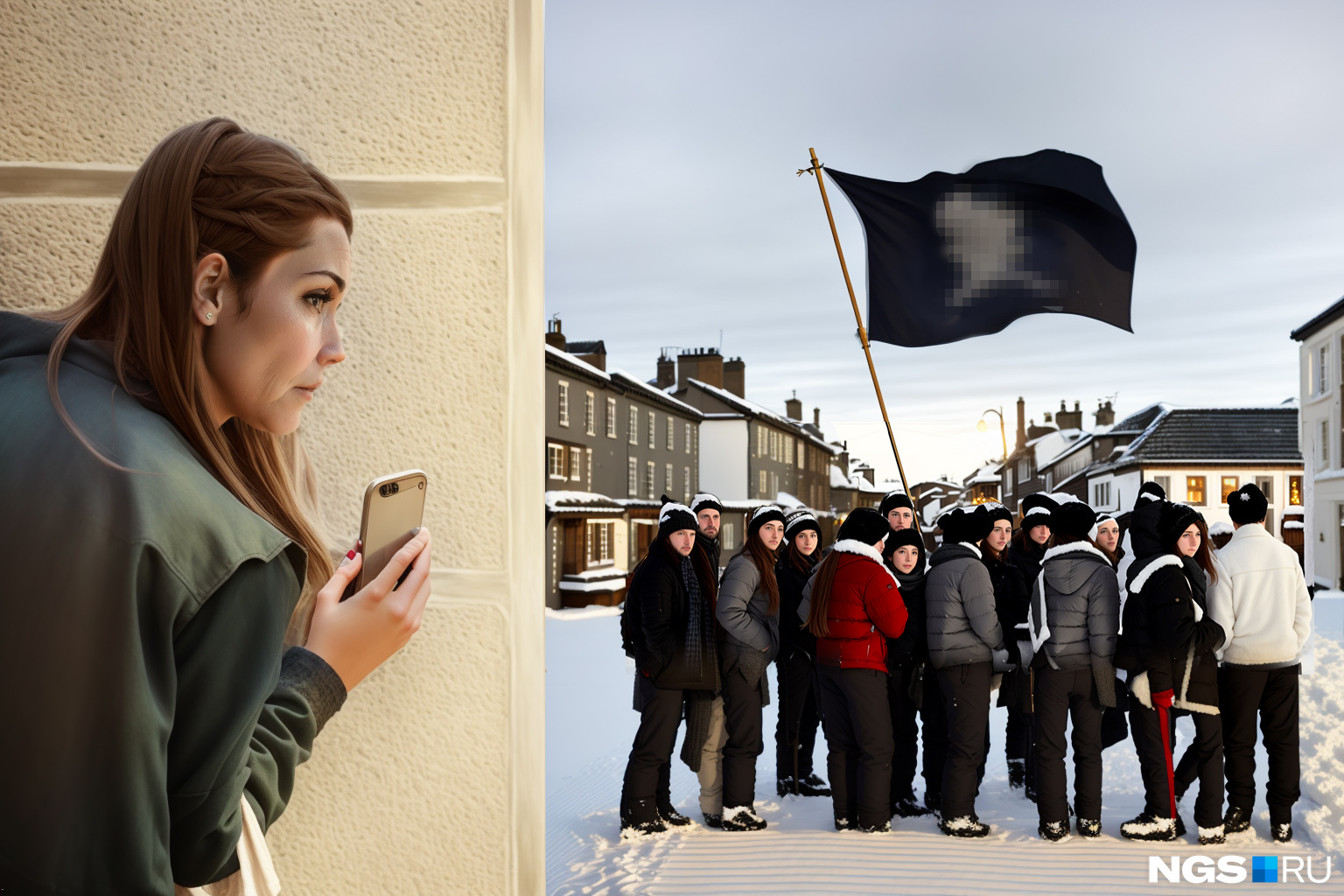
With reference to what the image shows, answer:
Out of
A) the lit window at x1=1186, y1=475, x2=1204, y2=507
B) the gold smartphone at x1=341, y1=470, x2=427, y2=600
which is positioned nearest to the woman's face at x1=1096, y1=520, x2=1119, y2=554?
the gold smartphone at x1=341, y1=470, x2=427, y2=600

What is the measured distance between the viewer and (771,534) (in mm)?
5902

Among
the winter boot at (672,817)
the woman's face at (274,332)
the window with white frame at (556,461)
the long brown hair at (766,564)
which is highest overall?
the window with white frame at (556,461)

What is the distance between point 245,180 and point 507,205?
0.57 metres

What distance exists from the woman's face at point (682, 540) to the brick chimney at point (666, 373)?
35.5 m

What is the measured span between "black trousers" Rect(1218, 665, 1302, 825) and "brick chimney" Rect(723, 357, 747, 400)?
3818cm

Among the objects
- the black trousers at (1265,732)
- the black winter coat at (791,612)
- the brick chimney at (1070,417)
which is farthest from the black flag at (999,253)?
Result: the brick chimney at (1070,417)

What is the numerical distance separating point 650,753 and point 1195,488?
1490 inches

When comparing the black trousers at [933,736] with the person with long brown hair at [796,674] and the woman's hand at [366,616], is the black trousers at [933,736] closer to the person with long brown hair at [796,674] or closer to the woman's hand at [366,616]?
the person with long brown hair at [796,674]

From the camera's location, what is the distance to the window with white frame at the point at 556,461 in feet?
74.9

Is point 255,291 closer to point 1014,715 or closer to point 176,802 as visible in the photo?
point 176,802

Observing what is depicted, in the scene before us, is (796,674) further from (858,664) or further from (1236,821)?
(1236,821)

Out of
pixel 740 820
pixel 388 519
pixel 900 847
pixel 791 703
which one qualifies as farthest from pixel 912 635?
pixel 388 519

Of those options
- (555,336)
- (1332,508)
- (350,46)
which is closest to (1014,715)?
(350,46)

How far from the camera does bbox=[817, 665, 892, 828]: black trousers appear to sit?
541 centimetres
